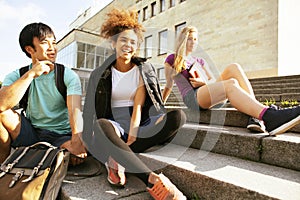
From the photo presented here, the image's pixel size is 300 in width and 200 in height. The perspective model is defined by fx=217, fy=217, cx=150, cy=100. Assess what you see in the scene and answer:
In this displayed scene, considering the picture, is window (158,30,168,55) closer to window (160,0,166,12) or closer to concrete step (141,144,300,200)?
concrete step (141,144,300,200)

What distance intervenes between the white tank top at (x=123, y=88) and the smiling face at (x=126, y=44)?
15 cm

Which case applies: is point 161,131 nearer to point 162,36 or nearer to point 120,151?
point 120,151

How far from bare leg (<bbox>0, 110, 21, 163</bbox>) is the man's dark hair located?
620 millimetres

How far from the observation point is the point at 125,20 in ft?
6.23

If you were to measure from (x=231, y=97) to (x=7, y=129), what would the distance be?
1787mm

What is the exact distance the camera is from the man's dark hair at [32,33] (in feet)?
5.98

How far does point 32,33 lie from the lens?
183 centimetres

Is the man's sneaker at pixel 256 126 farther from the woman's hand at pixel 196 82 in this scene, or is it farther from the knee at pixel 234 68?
the woman's hand at pixel 196 82

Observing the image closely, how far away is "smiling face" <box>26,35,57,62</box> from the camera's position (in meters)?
1.83

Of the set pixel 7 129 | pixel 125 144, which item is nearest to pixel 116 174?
pixel 125 144

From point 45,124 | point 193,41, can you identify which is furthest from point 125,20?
point 45,124

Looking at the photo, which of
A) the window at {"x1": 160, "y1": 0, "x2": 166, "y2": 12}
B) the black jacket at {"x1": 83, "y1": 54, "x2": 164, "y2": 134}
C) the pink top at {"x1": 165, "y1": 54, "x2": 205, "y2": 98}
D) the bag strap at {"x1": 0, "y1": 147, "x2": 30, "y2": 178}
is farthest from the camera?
the window at {"x1": 160, "y1": 0, "x2": 166, "y2": 12}

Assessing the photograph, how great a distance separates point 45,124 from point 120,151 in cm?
Answer: 80

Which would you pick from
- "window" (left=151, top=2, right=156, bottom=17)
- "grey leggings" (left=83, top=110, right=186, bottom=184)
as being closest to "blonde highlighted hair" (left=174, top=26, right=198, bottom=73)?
"grey leggings" (left=83, top=110, right=186, bottom=184)
